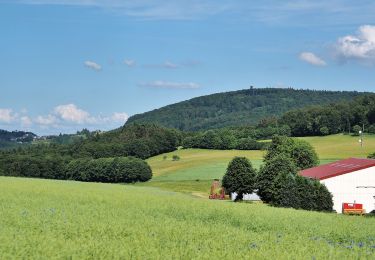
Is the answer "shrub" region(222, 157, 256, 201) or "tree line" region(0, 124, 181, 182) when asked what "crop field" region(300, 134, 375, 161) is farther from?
"shrub" region(222, 157, 256, 201)

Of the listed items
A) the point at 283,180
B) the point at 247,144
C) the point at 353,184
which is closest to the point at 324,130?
the point at 247,144

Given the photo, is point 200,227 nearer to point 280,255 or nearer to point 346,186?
point 280,255

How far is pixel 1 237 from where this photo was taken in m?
16.1

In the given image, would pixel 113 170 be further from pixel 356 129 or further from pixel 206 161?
pixel 356 129

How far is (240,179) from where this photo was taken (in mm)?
71062

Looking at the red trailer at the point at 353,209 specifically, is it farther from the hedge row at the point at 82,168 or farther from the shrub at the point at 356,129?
the shrub at the point at 356,129

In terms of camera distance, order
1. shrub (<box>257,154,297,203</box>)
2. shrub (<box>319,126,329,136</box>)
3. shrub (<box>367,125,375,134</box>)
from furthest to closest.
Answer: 1. shrub (<box>319,126,329,136</box>)
2. shrub (<box>367,125,375,134</box>)
3. shrub (<box>257,154,297,203</box>)

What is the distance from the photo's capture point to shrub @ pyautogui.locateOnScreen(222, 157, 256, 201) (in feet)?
234

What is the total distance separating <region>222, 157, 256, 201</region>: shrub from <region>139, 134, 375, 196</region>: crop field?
1525 centimetres

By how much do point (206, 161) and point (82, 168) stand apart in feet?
89.3

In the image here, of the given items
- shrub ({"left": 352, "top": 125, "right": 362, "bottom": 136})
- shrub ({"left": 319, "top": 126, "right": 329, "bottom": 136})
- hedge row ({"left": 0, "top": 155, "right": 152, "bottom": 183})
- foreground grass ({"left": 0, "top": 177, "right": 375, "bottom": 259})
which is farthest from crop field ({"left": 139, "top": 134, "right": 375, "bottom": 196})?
foreground grass ({"left": 0, "top": 177, "right": 375, "bottom": 259})

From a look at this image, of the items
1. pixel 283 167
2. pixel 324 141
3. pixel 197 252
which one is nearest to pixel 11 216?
pixel 197 252

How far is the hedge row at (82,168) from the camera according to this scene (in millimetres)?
120938

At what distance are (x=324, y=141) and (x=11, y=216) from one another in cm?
13477
